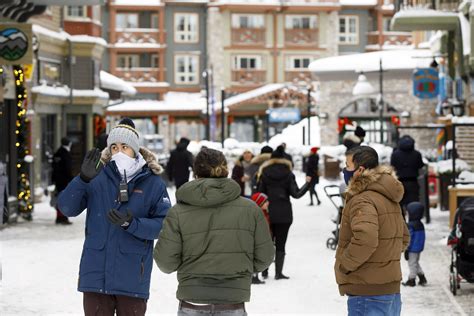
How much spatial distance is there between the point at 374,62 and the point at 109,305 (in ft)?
84.3

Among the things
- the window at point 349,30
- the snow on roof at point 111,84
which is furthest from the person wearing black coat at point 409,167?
the window at point 349,30

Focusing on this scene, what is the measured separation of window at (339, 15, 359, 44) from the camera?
66.1 meters

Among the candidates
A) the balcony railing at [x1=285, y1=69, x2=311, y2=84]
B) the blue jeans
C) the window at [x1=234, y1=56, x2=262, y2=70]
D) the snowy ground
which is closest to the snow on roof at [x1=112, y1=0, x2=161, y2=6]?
the window at [x1=234, y1=56, x2=262, y2=70]

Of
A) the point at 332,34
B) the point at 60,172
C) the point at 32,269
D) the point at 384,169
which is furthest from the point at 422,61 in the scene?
the point at 332,34

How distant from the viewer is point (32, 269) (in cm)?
1479

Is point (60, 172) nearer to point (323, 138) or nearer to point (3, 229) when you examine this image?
point (3, 229)

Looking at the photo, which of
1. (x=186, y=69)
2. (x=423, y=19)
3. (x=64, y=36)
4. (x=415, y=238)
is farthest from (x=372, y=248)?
(x=186, y=69)

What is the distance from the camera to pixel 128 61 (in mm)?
64688

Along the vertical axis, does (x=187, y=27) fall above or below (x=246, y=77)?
above

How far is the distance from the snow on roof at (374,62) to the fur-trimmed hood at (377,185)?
80.3ft

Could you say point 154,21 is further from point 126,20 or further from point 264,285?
point 264,285

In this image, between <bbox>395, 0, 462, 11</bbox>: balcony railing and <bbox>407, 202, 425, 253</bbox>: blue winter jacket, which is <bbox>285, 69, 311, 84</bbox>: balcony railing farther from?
<bbox>407, 202, 425, 253</bbox>: blue winter jacket

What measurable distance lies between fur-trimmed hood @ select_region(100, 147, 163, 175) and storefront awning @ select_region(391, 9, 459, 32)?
1678cm

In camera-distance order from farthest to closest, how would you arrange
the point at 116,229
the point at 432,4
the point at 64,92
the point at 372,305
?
the point at 64,92 → the point at 432,4 → the point at 372,305 → the point at 116,229
